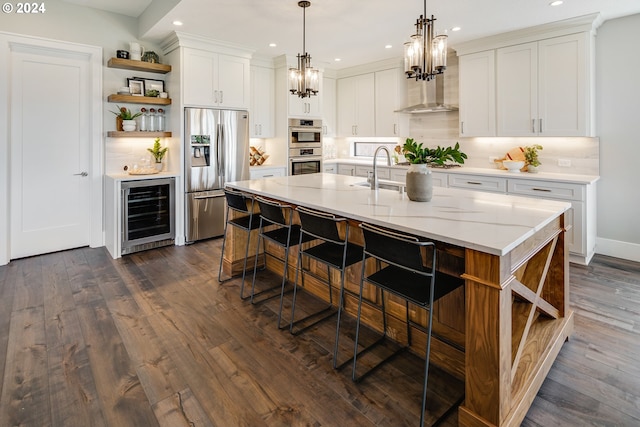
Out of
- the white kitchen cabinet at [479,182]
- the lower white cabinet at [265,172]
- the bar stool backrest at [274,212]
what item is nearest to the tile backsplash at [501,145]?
the white kitchen cabinet at [479,182]

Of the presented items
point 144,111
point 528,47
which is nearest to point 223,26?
point 144,111

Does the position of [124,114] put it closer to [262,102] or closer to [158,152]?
[158,152]

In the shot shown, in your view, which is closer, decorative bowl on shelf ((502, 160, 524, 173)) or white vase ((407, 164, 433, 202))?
white vase ((407, 164, 433, 202))

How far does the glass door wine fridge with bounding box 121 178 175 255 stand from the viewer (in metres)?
4.40

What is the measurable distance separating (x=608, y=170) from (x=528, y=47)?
1721mm

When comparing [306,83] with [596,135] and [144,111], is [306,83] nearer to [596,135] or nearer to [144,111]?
[144,111]

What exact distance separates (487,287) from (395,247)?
46 centimetres

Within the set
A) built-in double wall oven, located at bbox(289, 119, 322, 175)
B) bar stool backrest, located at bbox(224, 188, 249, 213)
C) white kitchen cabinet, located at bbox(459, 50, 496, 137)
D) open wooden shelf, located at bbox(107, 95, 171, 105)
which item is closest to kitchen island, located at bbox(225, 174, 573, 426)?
bar stool backrest, located at bbox(224, 188, 249, 213)

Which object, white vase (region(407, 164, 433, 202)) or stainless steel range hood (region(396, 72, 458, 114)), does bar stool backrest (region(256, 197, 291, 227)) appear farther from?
stainless steel range hood (region(396, 72, 458, 114))

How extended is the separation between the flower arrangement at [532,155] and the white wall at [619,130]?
0.64 metres

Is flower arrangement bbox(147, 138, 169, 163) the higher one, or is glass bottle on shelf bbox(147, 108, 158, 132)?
glass bottle on shelf bbox(147, 108, 158, 132)

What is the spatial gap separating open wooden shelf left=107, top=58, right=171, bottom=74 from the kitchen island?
2.96m

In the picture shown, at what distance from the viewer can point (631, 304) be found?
301 centimetres

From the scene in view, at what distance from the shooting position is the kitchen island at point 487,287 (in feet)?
5.30
